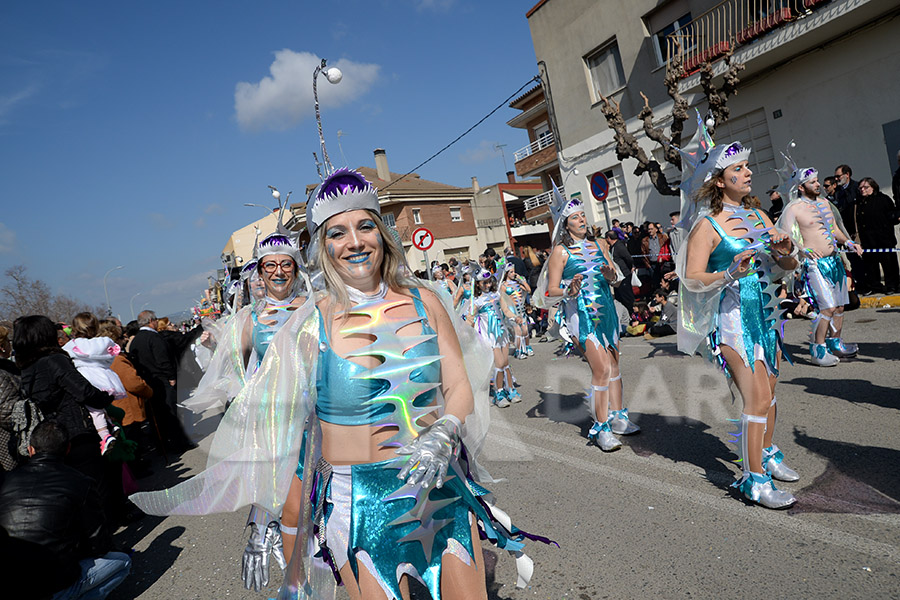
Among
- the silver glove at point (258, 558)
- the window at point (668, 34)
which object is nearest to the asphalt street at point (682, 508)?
the silver glove at point (258, 558)

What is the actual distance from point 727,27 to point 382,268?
1496 cm

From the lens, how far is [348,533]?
6.53 feet

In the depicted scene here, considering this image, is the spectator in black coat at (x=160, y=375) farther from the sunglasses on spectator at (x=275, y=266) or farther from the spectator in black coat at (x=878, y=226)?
the spectator in black coat at (x=878, y=226)

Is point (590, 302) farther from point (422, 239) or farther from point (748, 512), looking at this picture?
point (422, 239)

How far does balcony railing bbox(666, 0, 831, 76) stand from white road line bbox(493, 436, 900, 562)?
448 inches

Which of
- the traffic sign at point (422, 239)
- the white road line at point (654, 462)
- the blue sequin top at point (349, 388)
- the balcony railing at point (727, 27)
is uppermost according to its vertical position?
the balcony railing at point (727, 27)

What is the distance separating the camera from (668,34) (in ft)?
51.3

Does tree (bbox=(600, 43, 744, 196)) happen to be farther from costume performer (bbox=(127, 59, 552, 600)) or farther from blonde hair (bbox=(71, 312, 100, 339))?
costume performer (bbox=(127, 59, 552, 600))

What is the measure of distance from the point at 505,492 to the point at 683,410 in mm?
2316

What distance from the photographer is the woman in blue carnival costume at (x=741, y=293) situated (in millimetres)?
3576

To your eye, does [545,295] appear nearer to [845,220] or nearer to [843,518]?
[843,518]

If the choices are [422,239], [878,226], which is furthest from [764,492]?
[422,239]

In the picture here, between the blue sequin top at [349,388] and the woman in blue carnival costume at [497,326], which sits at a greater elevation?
the blue sequin top at [349,388]

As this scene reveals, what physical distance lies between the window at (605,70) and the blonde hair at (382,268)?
17.0 m
